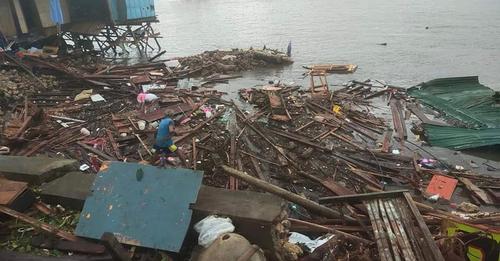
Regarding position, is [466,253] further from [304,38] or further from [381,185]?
[304,38]

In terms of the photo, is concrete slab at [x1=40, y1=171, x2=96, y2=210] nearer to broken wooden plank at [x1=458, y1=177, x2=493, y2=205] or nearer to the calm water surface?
broken wooden plank at [x1=458, y1=177, x2=493, y2=205]

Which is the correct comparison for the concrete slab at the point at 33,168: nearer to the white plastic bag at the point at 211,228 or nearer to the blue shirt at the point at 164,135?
the blue shirt at the point at 164,135

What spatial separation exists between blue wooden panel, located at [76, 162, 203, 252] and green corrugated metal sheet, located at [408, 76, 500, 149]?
10.2 metres

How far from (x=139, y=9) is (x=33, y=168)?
68.0 ft

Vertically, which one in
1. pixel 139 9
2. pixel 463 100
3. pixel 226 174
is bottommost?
pixel 463 100

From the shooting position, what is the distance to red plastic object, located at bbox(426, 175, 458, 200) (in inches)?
362

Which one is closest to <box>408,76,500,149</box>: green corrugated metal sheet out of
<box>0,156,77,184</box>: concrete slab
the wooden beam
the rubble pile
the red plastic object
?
the rubble pile

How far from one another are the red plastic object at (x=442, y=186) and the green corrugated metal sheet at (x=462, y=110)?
2.77 m

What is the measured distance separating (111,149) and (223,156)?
3.41 m

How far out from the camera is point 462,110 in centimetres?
1409

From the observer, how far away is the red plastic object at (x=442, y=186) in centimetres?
919

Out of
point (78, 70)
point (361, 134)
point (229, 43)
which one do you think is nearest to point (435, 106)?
point (361, 134)

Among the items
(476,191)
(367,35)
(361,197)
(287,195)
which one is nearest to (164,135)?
(287,195)

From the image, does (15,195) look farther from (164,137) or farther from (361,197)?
(361,197)
